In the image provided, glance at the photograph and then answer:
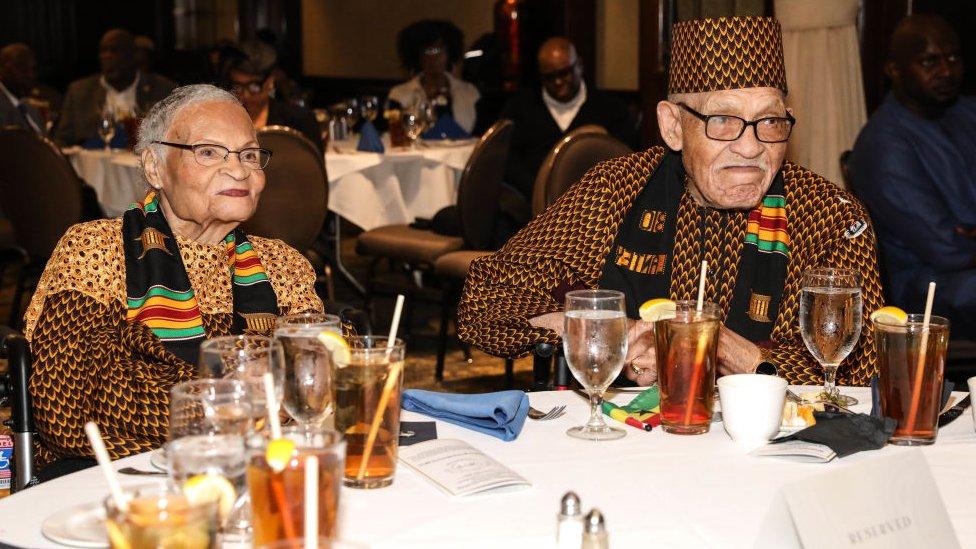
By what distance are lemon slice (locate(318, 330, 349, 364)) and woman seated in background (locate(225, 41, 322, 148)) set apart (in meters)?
4.26

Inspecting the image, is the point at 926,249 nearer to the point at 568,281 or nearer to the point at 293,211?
the point at 568,281

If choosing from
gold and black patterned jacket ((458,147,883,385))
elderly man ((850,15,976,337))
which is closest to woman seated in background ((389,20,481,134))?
elderly man ((850,15,976,337))

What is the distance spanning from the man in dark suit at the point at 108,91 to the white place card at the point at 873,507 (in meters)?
7.21

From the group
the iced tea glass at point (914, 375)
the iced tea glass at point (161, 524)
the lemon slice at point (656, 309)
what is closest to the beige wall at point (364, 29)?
the lemon slice at point (656, 309)

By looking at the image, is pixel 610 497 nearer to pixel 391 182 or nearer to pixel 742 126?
pixel 742 126

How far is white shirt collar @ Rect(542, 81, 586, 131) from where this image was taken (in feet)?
22.0

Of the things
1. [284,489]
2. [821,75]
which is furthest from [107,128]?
[284,489]

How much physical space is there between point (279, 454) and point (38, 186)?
4644 millimetres

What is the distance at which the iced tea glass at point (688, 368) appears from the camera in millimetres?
1695

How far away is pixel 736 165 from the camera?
2426 millimetres

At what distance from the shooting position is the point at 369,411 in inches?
56.6

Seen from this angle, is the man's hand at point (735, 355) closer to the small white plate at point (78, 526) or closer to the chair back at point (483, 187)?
the small white plate at point (78, 526)

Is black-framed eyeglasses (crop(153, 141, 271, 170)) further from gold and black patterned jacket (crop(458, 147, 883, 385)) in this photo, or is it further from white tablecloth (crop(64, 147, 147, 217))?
white tablecloth (crop(64, 147, 147, 217))

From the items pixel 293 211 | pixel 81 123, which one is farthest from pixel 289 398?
pixel 81 123
